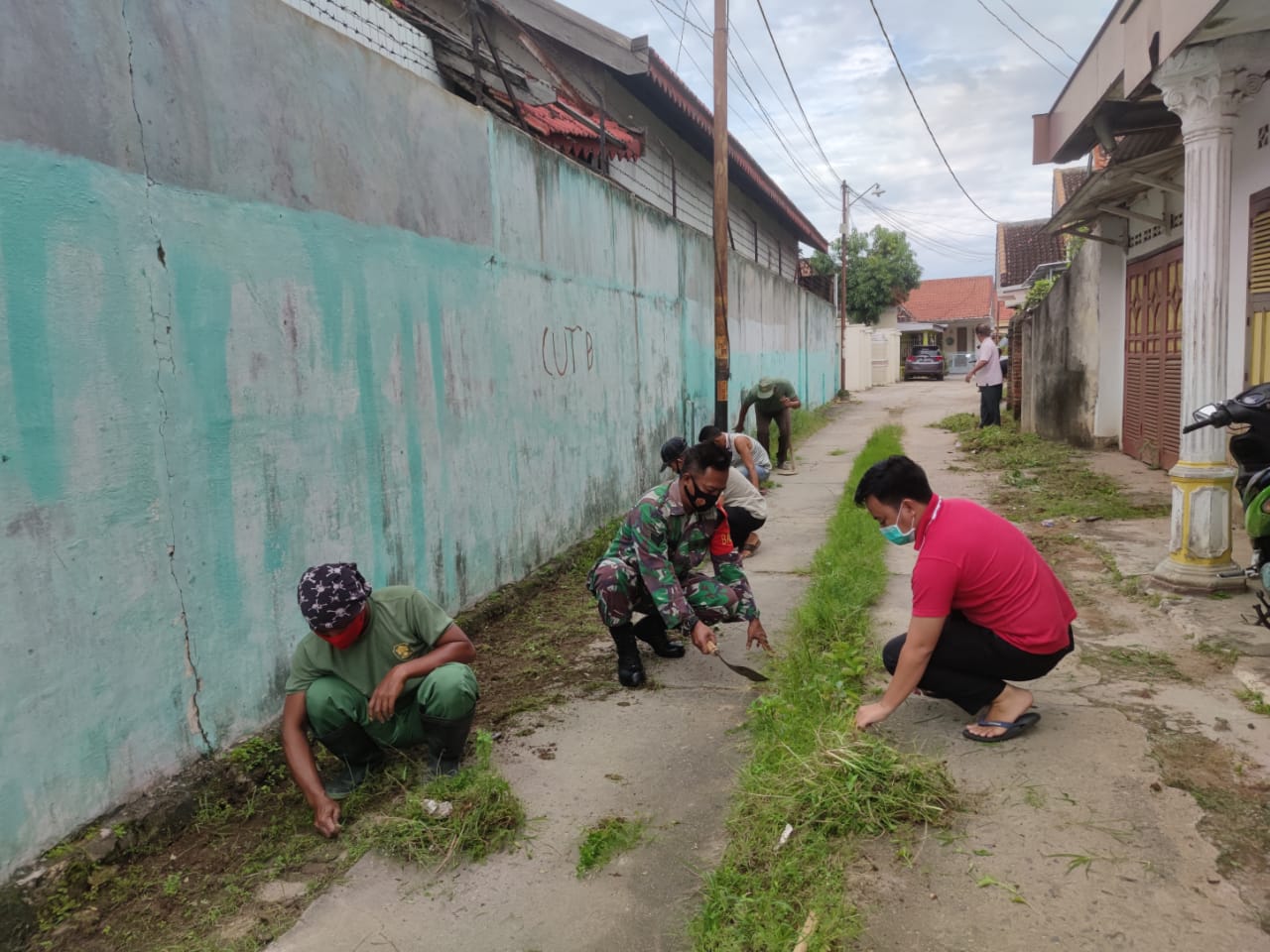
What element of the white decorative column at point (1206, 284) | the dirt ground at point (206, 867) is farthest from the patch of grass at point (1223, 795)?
the dirt ground at point (206, 867)

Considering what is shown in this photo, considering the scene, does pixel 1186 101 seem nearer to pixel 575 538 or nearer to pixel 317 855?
pixel 575 538

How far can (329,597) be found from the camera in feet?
9.65

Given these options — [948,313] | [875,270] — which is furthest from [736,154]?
[948,313]

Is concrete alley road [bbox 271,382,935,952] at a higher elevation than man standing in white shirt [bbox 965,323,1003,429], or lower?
lower

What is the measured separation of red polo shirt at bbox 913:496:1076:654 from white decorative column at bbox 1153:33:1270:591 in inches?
86.1

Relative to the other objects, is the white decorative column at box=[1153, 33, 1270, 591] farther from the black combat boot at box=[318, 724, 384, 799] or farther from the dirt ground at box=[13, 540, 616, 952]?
the black combat boot at box=[318, 724, 384, 799]

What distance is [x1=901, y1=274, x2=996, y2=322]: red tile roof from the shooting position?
48.9 meters

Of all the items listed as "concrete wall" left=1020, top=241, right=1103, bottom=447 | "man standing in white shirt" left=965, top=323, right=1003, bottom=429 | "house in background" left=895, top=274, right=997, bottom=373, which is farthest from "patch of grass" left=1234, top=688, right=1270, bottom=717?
"house in background" left=895, top=274, right=997, bottom=373

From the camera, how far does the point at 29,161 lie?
2.59 meters

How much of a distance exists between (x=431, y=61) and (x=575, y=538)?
3668 millimetres

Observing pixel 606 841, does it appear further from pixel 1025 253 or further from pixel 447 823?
pixel 1025 253

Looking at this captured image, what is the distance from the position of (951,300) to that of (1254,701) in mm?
50989

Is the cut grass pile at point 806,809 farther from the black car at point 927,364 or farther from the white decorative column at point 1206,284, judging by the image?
the black car at point 927,364

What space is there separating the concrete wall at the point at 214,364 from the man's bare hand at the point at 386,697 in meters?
0.66
